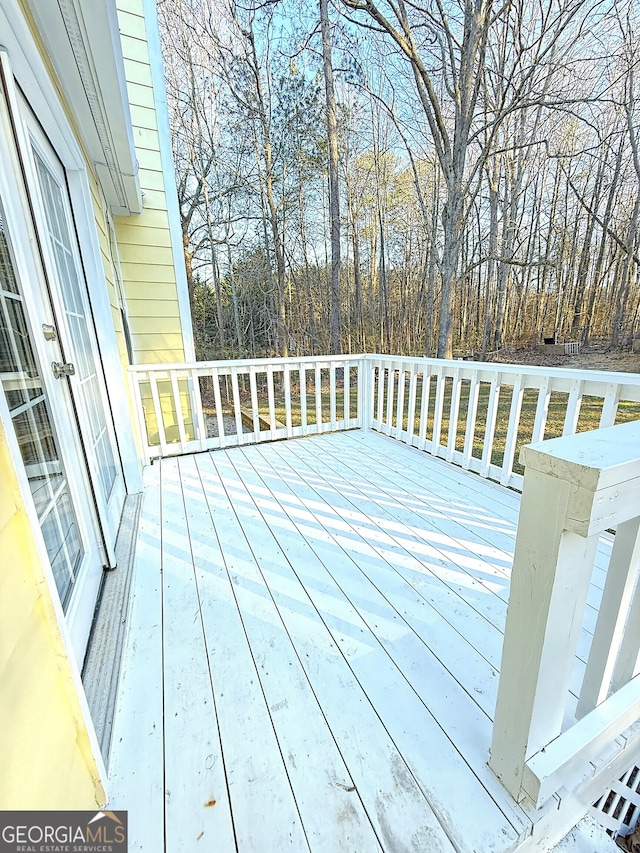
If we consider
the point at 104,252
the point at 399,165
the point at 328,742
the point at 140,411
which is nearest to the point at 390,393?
the point at 140,411

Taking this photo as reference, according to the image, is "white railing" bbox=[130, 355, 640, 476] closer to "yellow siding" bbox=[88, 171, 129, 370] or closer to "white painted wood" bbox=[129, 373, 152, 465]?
"white painted wood" bbox=[129, 373, 152, 465]

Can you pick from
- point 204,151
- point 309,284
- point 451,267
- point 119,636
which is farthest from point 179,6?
point 119,636

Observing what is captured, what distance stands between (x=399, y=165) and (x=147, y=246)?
9.64 meters

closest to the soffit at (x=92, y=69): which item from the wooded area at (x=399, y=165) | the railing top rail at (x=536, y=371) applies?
the railing top rail at (x=536, y=371)

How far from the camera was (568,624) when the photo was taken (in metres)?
0.82

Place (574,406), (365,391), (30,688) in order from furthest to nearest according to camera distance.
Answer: (365,391)
(574,406)
(30,688)

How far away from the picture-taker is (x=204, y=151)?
795cm

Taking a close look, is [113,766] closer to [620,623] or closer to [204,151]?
[620,623]

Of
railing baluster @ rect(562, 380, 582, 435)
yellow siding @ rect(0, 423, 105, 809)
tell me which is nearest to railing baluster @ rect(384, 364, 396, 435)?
railing baluster @ rect(562, 380, 582, 435)

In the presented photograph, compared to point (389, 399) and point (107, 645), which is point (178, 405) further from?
point (107, 645)

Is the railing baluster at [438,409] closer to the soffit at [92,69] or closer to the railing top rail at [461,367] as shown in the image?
the railing top rail at [461,367]

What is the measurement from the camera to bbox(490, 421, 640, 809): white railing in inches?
28.1

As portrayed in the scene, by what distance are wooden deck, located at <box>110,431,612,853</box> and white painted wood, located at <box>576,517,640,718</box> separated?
0.30 metres

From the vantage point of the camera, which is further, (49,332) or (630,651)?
(49,332)
